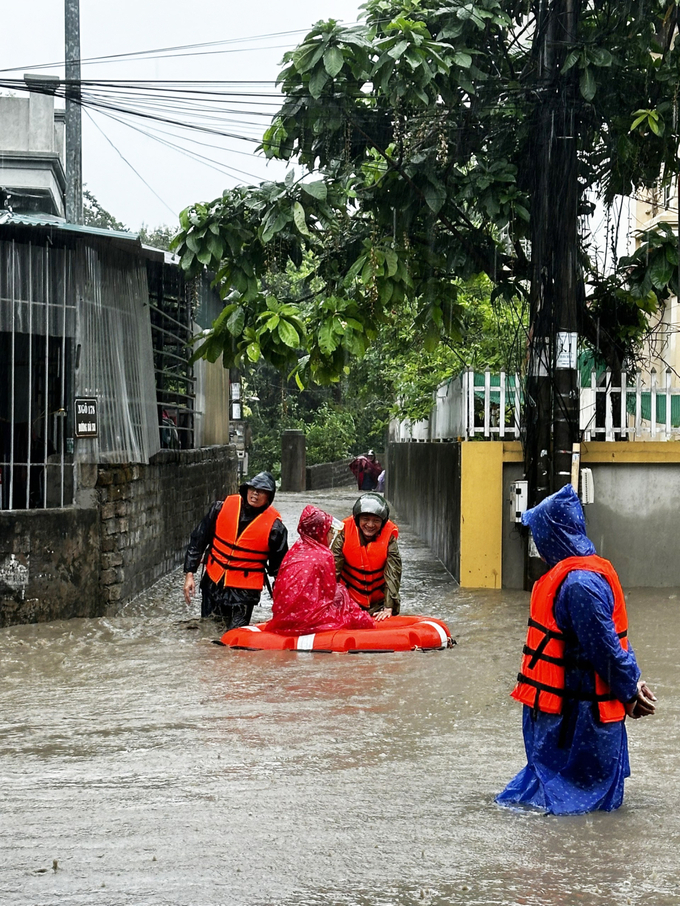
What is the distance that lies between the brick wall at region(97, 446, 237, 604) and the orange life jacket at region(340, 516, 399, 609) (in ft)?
8.22

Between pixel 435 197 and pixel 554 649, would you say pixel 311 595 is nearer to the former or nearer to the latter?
pixel 435 197

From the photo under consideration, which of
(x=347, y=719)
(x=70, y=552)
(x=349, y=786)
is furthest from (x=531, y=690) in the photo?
(x=70, y=552)

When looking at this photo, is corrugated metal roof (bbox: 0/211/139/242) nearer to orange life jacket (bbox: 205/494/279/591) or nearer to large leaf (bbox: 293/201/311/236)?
large leaf (bbox: 293/201/311/236)

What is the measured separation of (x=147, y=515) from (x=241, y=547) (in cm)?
319

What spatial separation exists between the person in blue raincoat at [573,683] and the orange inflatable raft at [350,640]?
4035 millimetres

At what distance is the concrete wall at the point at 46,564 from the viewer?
32.2 ft

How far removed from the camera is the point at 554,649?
15.7ft

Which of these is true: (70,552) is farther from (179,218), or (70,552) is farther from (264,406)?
(264,406)

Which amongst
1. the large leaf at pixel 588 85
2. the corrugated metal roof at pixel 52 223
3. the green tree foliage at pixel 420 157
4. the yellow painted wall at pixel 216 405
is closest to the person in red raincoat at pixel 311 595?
the green tree foliage at pixel 420 157

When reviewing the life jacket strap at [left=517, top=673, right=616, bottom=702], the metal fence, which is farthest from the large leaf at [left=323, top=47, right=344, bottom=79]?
the life jacket strap at [left=517, top=673, right=616, bottom=702]

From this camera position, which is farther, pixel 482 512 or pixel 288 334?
pixel 482 512

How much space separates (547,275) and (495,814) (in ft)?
22.9

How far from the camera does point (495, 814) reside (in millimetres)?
4930

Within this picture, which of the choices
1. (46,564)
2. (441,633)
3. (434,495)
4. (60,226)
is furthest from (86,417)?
(434,495)
